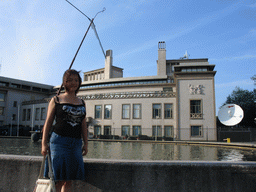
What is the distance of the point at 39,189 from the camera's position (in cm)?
249

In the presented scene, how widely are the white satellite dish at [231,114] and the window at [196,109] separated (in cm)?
471

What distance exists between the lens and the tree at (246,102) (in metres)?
50.8

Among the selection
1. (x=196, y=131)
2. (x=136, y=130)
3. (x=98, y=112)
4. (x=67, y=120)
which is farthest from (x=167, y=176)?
(x=98, y=112)

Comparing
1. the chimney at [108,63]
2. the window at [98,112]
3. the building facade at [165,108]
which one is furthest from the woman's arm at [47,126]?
the chimney at [108,63]

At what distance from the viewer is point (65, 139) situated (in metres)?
2.60

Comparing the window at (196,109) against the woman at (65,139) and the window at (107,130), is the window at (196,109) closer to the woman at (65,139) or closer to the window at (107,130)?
the window at (107,130)

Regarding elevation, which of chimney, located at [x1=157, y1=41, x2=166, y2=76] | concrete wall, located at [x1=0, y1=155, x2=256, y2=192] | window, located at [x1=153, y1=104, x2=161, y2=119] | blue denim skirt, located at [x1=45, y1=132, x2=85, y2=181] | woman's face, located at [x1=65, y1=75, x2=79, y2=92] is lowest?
concrete wall, located at [x1=0, y1=155, x2=256, y2=192]

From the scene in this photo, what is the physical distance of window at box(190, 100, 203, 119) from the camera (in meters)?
32.8

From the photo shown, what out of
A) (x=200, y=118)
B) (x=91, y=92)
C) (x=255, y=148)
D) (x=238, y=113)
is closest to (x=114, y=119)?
(x=91, y=92)

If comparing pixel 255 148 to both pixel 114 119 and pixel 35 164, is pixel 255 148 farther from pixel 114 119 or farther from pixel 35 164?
pixel 114 119

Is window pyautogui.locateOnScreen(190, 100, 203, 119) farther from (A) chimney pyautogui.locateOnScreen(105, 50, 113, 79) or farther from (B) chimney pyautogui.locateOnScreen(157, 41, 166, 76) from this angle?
(A) chimney pyautogui.locateOnScreen(105, 50, 113, 79)

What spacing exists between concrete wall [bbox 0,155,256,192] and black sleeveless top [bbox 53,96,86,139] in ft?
2.54

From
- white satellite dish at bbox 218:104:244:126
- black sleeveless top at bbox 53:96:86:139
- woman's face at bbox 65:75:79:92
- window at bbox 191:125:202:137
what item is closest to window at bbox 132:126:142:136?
window at bbox 191:125:202:137

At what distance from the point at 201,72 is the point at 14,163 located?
3364 cm
